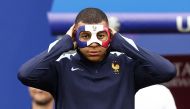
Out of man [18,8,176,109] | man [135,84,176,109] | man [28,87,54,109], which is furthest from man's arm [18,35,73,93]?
man [28,87,54,109]

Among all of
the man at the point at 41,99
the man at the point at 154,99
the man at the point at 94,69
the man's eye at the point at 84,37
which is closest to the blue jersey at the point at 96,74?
the man at the point at 94,69

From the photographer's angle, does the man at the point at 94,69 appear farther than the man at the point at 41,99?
No

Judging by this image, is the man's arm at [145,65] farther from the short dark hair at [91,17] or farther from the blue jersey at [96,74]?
the short dark hair at [91,17]

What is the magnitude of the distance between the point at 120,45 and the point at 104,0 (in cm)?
137

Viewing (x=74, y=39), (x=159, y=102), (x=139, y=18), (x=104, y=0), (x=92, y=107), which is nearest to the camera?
(x=92, y=107)

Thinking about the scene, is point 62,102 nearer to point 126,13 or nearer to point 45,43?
point 126,13

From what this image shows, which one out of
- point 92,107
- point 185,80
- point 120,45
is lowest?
point 185,80

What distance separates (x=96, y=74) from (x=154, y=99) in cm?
78

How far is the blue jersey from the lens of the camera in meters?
2.83

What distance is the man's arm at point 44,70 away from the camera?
9.61ft

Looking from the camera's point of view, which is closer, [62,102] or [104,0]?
[62,102]

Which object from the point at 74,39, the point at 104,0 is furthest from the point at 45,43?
the point at 74,39

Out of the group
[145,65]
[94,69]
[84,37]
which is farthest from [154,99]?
[84,37]

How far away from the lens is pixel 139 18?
395 centimetres
